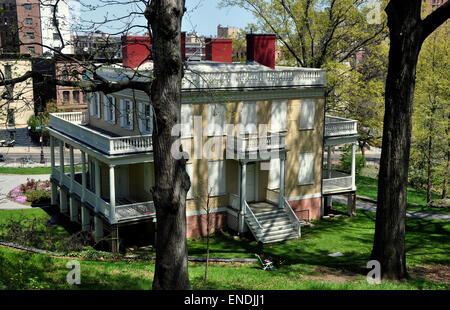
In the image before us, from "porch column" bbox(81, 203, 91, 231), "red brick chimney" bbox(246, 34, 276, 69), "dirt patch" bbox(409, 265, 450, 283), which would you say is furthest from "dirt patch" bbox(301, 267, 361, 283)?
"red brick chimney" bbox(246, 34, 276, 69)

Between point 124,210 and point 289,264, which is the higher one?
point 124,210

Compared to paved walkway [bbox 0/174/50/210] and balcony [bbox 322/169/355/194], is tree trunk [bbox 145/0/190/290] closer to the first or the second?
balcony [bbox 322/169/355/194]

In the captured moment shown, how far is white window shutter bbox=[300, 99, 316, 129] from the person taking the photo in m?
28.3

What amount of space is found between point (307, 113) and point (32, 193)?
20457mm

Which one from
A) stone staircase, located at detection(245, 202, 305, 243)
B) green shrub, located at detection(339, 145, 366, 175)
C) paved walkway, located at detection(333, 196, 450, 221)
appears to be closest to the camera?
stone staircase, located at detection(245, 202, 305, 243)

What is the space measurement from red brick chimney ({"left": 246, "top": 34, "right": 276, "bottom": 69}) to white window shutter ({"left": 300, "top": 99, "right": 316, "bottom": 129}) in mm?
3223

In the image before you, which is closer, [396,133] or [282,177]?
[396,133]

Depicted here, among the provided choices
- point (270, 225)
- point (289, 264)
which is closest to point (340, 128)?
point (270, 225)

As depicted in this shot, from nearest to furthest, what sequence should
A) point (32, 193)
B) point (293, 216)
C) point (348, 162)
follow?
point (293, 216) < point (32, 193) < point (348, 162)

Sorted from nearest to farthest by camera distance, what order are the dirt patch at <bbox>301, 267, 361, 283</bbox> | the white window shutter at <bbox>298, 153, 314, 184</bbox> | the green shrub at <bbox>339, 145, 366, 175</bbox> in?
the dirt patch at <bbox>301, 267, 361, 283</bbox> < the white window shutter at <bbox>298, 153, 314, 184</bbox> < the green shrub at <bbox>339, 145, 366, 175</bbox>

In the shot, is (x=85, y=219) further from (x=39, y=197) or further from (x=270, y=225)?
(x=270, y=225)

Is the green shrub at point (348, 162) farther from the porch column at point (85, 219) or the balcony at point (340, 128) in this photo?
the porch column at point (85, 219)

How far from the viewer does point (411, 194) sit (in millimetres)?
40688
